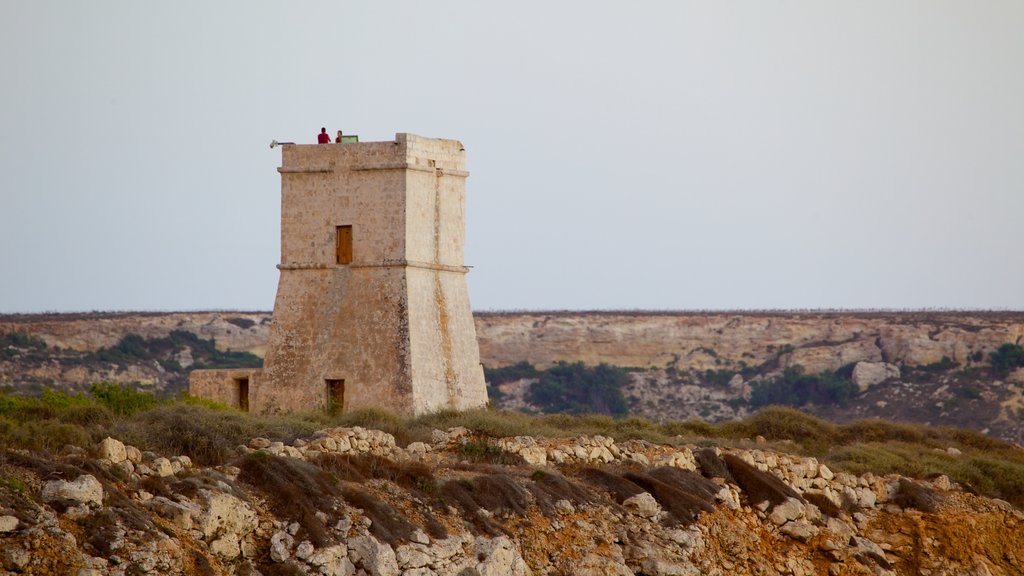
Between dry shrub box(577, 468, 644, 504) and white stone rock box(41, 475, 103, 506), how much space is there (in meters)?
7.79

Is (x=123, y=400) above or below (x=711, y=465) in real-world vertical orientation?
above

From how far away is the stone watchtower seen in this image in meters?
27.0

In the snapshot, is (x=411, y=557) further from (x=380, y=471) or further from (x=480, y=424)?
(x=480, y=424)

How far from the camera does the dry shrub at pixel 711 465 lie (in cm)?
2162

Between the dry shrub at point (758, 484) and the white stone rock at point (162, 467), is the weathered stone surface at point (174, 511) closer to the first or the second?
the white stone rock at point (162, 467)

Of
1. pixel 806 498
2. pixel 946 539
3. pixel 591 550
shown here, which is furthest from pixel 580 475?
pixel 946 539

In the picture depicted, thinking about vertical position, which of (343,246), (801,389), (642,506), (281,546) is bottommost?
(801,389)

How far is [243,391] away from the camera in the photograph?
93.0 ft

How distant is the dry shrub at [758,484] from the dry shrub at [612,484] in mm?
2461

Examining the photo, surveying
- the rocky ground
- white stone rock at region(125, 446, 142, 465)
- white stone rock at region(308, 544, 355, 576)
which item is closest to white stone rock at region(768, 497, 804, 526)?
the rocky ground

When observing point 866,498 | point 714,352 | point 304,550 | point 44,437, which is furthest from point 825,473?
point 714,352

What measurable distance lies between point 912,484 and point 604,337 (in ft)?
166

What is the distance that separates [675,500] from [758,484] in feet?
7.80

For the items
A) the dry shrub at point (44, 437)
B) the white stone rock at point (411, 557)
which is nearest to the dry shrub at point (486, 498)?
the white stone rock at point (411, 557)
